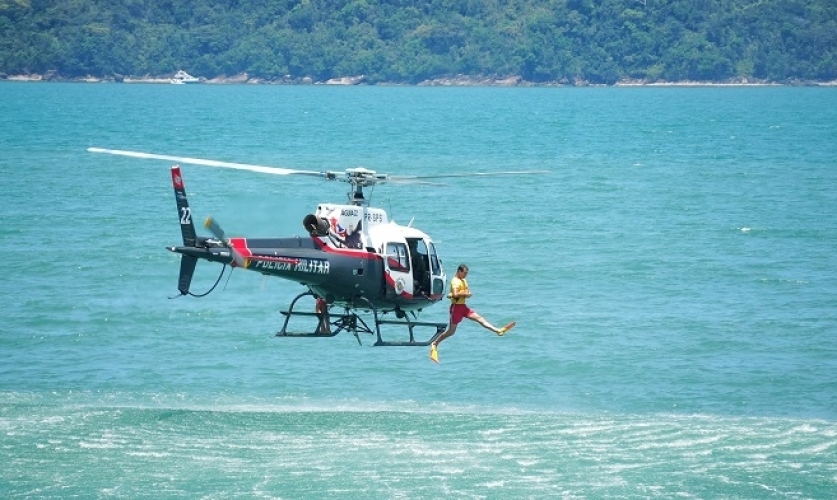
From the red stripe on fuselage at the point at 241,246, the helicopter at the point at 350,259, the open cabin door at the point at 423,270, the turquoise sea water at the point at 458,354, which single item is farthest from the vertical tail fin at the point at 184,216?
the open cabin door at the point at 423,270

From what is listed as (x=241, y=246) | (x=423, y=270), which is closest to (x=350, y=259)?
(x=423, y=270)

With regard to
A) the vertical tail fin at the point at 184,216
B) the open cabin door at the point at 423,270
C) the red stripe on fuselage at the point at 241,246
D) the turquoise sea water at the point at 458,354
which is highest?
the vertical tail fin at the point at 184,216

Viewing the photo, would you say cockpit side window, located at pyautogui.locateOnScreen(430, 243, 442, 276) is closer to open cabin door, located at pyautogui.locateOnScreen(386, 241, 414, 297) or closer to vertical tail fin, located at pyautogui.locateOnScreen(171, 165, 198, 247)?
open cabin door, located at pyautogui.locateOnScreen(386, 241, 414, 297)

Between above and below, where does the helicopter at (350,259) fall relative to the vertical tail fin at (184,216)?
below

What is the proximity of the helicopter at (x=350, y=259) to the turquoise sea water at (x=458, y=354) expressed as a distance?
2.43 ft

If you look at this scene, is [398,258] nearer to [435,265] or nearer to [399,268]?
[399,268]

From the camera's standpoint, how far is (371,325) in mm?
44438

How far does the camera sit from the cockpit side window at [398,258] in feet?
95.2

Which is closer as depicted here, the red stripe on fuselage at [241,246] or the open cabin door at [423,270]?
the red stripe on fuselage at [241,246]

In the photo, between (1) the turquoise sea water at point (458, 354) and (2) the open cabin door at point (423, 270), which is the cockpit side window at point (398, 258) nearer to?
(2) the open cabin door at point (423, 270)

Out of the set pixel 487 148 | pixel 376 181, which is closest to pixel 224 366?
pixel 376 181

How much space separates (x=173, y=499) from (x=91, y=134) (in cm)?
10183

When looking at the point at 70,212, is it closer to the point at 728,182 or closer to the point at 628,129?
the point at 728,182

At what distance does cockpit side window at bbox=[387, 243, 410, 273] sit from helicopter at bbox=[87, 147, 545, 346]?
0.06ft
